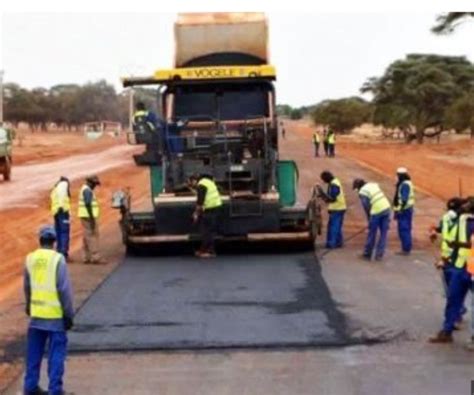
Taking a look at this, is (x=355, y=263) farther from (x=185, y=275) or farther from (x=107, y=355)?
(x=107, y=355)

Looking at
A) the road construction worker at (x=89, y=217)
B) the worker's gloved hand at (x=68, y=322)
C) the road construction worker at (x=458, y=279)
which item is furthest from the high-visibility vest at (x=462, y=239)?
the road construction worker at (x=89, y=217)

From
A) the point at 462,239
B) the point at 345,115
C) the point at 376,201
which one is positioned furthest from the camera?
the point at 345,115

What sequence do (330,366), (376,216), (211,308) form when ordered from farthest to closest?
1. (376,216)
2. (211,308)
3. (330,366)

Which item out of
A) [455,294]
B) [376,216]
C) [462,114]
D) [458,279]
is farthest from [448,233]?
[462,114]

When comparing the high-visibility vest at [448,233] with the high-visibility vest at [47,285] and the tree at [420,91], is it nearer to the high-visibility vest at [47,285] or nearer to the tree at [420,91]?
the high-visibility vest at [47,285]

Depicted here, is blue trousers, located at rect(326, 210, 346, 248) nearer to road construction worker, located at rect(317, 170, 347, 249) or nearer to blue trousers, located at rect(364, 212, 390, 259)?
road construction worker, located at rect(317, 170, 347, 249)

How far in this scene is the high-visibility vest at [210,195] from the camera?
635 inches

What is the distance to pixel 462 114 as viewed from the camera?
221ft

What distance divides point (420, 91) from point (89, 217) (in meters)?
64.0

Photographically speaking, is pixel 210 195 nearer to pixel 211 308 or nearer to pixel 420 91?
pixel 211 308

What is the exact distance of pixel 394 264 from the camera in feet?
52.2

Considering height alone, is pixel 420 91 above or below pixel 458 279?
above

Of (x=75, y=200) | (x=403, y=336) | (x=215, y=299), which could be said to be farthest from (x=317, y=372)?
(x=75, y=200)

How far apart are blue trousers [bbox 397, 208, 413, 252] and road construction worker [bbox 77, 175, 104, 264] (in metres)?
5.20
